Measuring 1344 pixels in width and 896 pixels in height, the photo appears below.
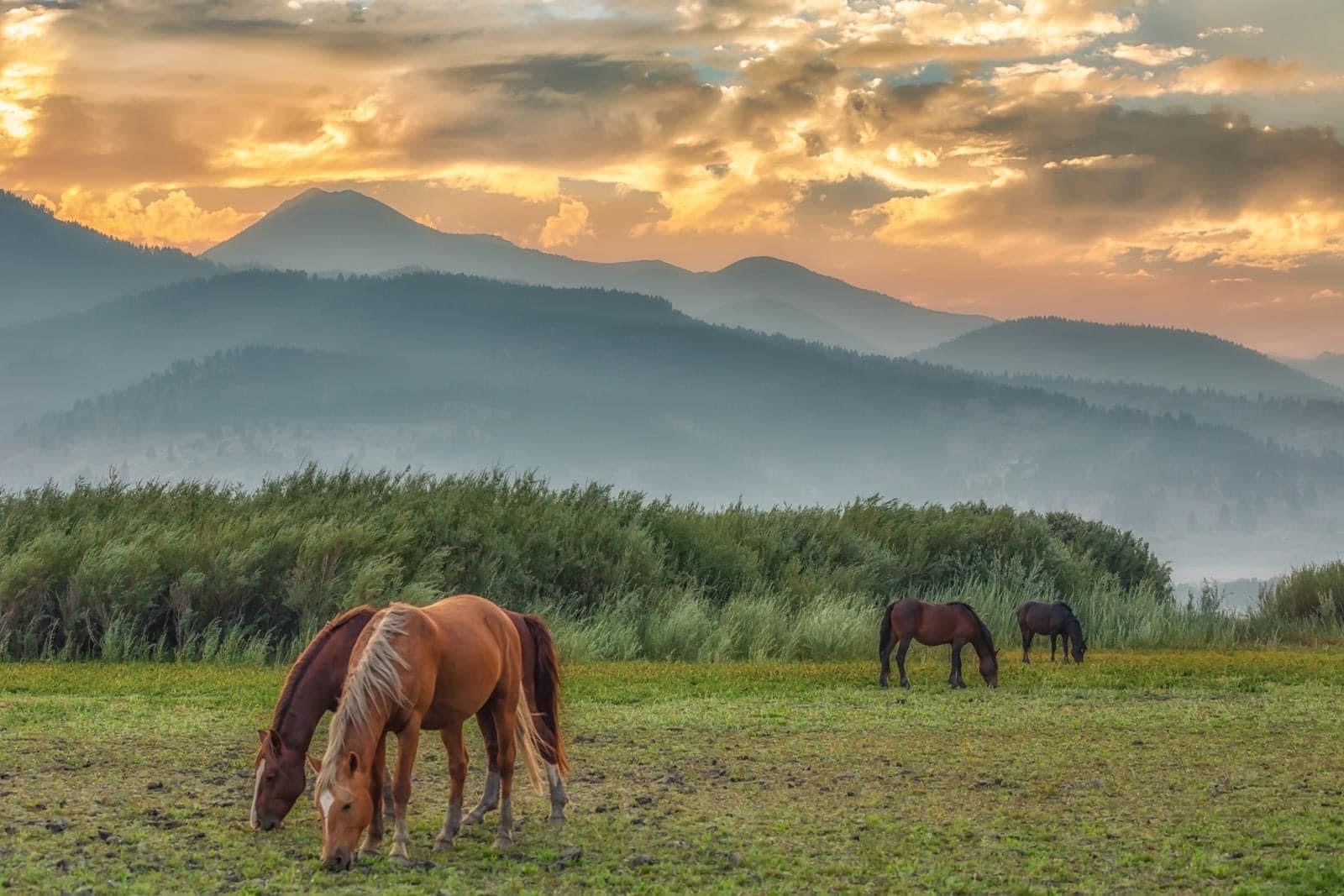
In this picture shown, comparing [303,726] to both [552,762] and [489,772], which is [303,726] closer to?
[489,772]

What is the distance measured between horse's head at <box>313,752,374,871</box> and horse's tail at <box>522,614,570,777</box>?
6.46 feet

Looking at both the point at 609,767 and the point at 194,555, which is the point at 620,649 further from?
the point at 609,767

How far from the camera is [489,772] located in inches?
364

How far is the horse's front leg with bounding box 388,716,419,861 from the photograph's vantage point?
819 centimetres

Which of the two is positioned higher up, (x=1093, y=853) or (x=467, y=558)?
(x=467, y=558)

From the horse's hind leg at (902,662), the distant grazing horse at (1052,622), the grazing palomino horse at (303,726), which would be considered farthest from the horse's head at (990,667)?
the grazing palomino horse at (303,726)

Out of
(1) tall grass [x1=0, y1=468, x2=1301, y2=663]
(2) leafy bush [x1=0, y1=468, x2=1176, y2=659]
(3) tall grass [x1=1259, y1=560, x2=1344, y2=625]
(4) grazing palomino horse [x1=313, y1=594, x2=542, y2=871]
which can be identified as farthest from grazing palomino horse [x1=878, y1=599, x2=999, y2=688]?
(3) tall grass [x1=1259, y1=560, x2=1344, y2=625]

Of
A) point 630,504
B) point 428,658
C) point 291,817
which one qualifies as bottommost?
point 291,817

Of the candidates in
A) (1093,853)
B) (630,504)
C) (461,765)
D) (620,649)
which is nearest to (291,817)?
(461,765)

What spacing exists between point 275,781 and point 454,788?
1.12 metres

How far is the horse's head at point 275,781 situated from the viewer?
893 centimetres

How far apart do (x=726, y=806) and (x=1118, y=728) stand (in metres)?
5.52

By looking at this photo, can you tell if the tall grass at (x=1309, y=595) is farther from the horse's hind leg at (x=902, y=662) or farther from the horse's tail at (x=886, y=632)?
the horse's tail at (x=886, y=632)

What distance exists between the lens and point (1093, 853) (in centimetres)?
873
